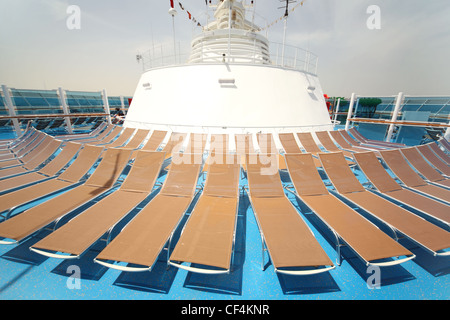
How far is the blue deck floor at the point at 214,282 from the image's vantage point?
177 cm

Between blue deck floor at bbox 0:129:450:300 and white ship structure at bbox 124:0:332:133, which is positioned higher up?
white ship structure at bbox 124:0:332:133

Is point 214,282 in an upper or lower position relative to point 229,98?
lower

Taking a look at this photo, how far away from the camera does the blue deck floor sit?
5.82 feet

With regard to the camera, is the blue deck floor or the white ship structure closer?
the blue deck floor

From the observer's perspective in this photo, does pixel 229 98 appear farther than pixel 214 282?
Yes

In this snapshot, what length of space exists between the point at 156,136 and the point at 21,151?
3.61m

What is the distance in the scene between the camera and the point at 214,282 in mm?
1926

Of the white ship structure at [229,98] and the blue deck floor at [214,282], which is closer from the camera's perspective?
the blue deck floor at [214,282]

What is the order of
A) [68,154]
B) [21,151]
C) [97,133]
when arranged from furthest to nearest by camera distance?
[97,133] → [21,151] → [68,154]

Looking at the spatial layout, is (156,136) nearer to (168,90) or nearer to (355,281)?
(168,90)

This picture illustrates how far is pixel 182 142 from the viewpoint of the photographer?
582cm

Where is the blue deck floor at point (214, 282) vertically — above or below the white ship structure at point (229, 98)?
below
